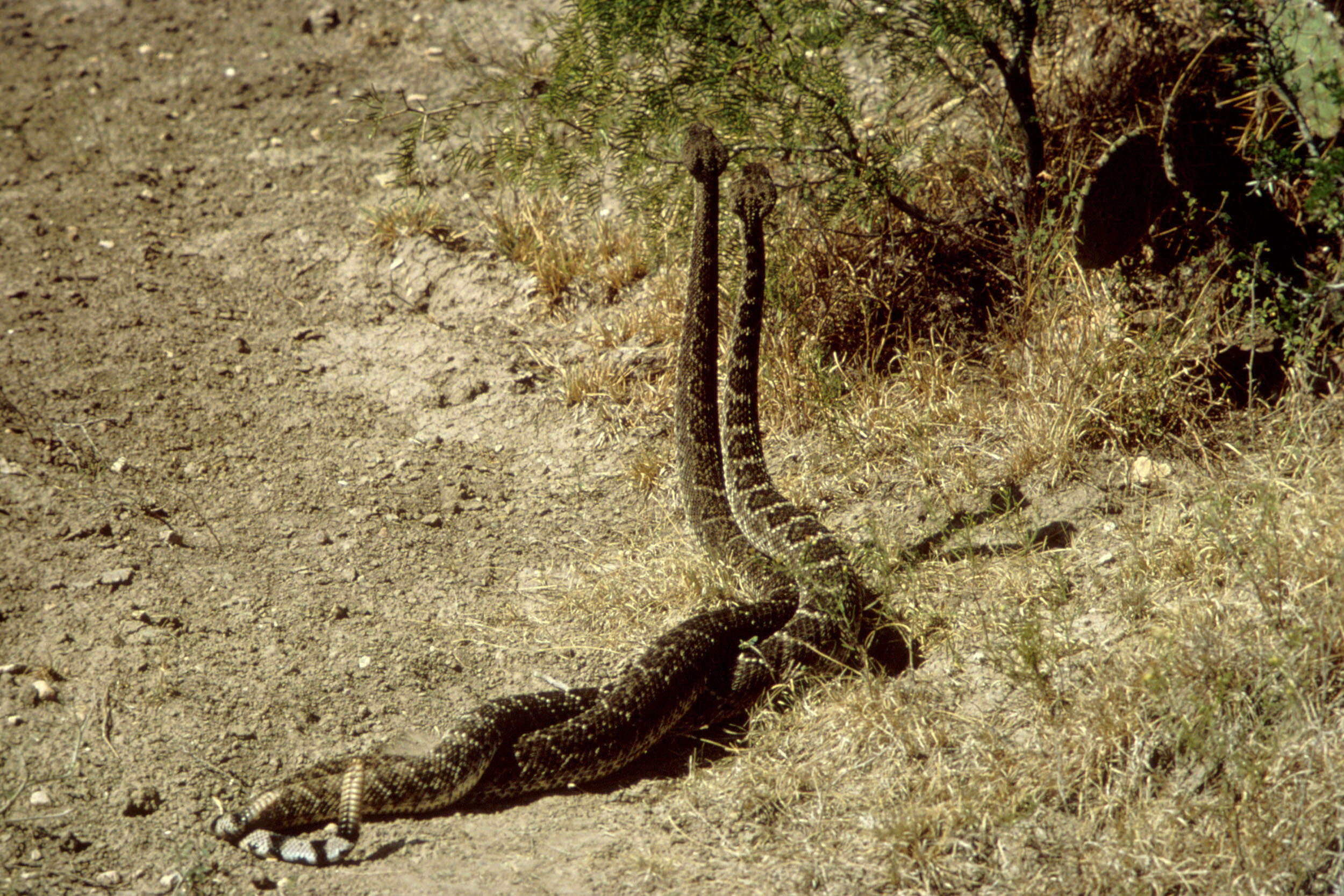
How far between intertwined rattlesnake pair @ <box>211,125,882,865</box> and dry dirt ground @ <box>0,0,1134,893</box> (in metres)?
0.11

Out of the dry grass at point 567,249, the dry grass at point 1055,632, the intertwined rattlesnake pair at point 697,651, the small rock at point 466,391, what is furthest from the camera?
the dry grass at point 567,249

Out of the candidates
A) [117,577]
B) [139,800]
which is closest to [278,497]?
[117,577]

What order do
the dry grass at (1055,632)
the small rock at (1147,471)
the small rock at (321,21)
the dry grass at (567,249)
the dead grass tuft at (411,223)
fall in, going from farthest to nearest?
the small rock at (321,21)
the dead grass tuft at (411,223)
the dry grass at (567,249)
the small rock at (1147,471)
the dry grass at (1055,632)

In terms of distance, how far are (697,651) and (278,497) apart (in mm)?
2391

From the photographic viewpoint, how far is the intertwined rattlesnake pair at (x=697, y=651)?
3.30 m

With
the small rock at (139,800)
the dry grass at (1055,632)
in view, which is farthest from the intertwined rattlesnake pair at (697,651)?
the small rock at (139,800)

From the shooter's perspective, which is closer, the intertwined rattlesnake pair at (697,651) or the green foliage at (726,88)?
the intertwined rattlesnake pair at (697,651)

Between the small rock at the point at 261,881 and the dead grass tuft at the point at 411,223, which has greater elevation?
the dead grass tuft at the point at 411,223

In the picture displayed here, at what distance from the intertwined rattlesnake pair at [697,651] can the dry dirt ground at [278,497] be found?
11 centimetres

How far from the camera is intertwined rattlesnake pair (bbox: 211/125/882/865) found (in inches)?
130

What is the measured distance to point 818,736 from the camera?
11.8 ft

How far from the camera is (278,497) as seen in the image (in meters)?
5.07

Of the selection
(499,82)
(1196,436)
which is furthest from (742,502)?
(499,82)

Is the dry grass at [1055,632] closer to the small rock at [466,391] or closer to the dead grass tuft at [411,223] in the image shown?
the small rock at [466,391]
